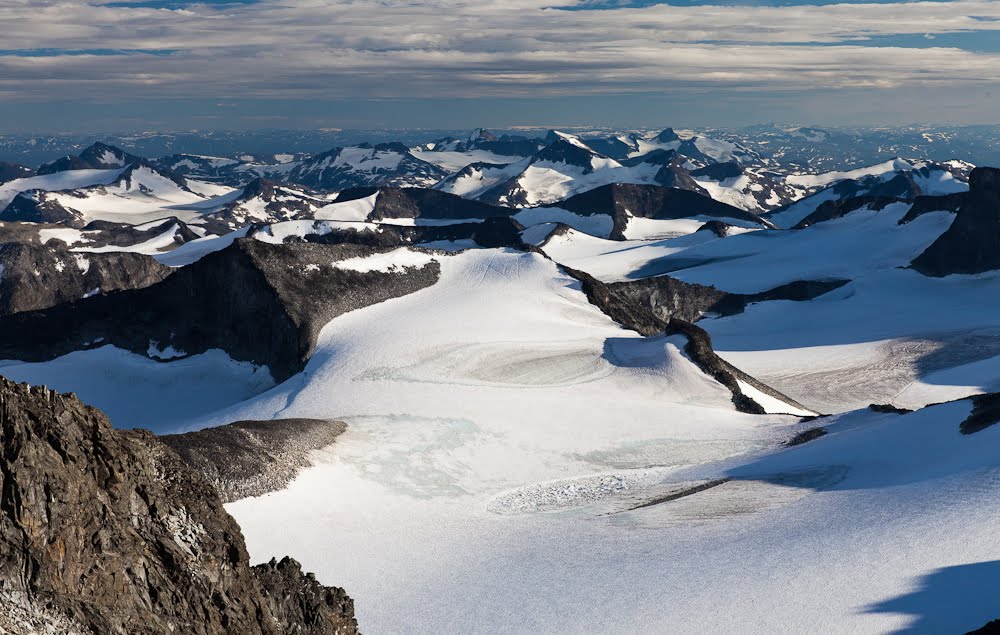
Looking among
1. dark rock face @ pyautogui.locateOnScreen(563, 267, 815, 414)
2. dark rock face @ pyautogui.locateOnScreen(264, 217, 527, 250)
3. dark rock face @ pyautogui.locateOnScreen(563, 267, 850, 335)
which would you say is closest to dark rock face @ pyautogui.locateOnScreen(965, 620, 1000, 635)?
dark rock face @ pyautogui.locateOnScreen(563, 267, 815, 414)

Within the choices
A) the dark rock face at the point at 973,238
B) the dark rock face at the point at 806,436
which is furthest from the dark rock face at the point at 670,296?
the dark rock face at the point at 806,436

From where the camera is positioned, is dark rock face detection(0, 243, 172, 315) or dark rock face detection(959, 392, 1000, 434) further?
dark rock face detection(0, 243, 172, 315)

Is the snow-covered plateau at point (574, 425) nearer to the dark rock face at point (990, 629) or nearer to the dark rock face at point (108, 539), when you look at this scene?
the dark rock face at point (990, 629)

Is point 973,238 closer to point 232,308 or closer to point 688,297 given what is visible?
point 688,297

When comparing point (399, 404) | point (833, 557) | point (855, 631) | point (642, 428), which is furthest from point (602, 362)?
point (855, 631)

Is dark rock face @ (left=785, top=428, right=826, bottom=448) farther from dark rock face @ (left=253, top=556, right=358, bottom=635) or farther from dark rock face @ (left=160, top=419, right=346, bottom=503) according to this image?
dark rock face @ (left=253, top=556, right=358, bottom=635)

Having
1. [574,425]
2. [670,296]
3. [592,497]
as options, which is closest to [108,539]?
[592,497]
